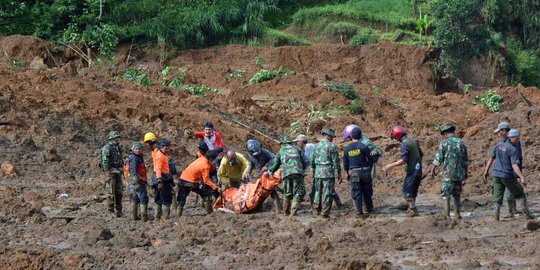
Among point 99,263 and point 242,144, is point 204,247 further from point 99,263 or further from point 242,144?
point 242,144

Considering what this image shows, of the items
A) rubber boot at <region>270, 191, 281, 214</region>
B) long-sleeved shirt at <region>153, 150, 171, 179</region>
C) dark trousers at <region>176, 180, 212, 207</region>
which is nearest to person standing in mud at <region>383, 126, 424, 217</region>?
rubber boot at <region>270, 191, 281, 214</region>

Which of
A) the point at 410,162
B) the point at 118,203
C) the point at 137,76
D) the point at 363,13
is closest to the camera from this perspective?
the point at 410,162

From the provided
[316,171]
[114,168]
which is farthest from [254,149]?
[114,168]

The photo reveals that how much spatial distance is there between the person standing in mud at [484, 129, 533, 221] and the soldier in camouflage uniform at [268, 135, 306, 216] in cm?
295

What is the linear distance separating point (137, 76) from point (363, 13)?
9.71 m

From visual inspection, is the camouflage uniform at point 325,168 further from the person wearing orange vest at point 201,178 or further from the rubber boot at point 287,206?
the person wearing orange vest at point 201,178

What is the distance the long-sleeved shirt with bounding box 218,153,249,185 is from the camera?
699 inches

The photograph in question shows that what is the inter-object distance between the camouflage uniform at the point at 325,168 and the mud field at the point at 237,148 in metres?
0.48

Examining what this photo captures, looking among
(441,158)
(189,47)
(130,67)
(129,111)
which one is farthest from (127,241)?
(189,47)

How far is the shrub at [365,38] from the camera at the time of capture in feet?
121

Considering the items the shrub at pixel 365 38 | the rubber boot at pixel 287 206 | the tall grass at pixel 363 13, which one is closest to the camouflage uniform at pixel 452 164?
the rubber boot at pixel 287 206

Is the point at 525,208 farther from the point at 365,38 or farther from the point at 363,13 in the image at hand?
the point at 363,13

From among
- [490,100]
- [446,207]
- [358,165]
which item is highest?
[358,165]

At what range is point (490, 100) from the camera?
32156 mm
